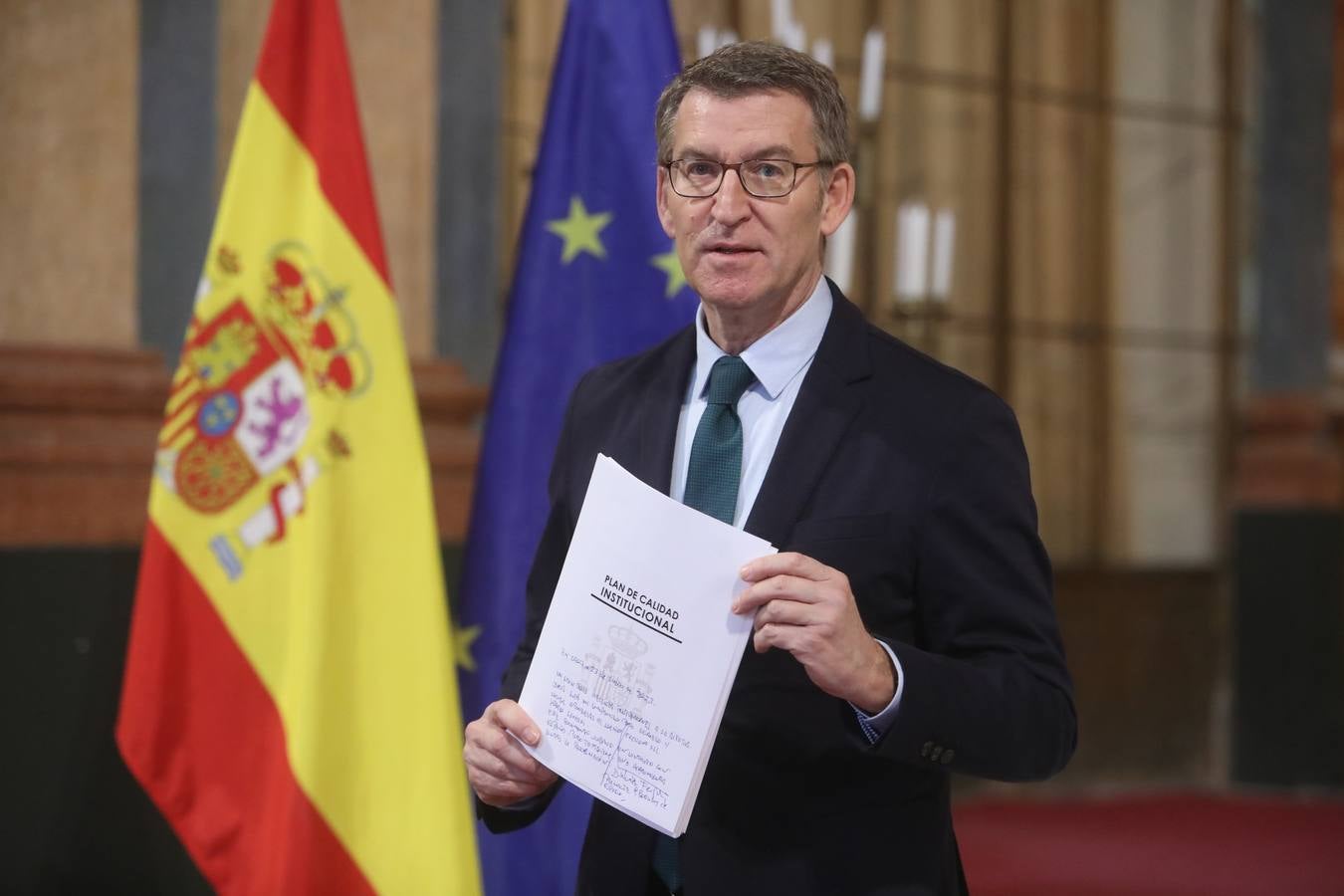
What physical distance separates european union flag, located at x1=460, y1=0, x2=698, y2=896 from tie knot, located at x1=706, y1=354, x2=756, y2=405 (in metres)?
1.19

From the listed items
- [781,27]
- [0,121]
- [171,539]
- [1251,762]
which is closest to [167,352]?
[0,121]

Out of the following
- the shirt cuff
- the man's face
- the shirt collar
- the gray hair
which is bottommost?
the shirt cuff

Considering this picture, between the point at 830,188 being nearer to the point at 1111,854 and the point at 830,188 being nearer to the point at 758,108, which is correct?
the point at 758,108

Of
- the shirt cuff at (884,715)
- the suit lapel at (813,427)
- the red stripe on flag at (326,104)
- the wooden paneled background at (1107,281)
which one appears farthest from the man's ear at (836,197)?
the wooden paneled background at (1107,281)

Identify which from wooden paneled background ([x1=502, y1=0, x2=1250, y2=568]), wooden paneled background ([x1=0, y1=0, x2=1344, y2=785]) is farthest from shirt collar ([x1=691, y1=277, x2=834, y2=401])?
wooden paneled background ([x1=502, y1=0, x2=1250, y2=568])

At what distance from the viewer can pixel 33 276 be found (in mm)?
3320

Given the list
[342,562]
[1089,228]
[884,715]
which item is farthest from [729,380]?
[1089,228]

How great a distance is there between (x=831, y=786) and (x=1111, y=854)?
11.4 feet

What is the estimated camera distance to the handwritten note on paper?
4.36 ft

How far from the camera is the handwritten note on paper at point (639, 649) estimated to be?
1.33m

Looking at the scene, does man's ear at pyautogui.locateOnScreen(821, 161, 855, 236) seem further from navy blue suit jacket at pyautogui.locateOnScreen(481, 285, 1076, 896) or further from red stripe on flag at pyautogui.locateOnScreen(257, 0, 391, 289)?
red stripe on flag at pyautogui.locateOnScreen(257, 0, 391, 289)

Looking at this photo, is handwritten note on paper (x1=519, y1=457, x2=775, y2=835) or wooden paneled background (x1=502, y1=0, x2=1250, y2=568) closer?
handwritten note on paper (x1=519, y1=457, x2=775, y2=835)

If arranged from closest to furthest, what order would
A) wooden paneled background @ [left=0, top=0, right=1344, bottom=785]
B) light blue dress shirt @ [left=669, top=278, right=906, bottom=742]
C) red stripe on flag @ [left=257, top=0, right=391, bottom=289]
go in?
1. light blue dress shirt @ [left=669, top=278, right=906, bottom=742]
2. red stripe on flag @ [left=257, top=0, right=391, bottom=289]
3. wooden paneled background @ [left=0, top=0, right=1344, bottom=785]

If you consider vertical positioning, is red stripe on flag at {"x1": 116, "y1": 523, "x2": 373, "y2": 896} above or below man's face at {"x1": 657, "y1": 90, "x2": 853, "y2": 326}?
below
